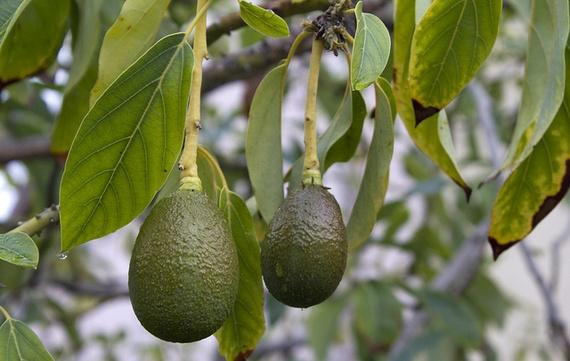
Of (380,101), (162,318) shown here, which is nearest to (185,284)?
(162,318)

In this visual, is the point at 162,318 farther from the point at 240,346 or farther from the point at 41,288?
the point at 41,288

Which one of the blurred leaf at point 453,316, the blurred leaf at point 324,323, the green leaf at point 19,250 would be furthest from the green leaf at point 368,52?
the blurred leaf at point 324,323

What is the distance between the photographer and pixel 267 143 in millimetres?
1036

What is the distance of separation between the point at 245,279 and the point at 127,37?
277 millimetres

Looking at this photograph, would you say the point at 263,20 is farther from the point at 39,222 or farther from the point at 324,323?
the point at 324,323

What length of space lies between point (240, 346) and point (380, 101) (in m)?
0.29

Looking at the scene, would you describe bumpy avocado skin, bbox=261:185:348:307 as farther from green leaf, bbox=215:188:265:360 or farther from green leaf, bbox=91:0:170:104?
green leaf, bbox=91:0:170:104

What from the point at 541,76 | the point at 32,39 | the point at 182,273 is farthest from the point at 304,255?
the point at 32,39

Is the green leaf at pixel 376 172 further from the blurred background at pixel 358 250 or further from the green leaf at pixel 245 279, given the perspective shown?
the blurred background at pixel 358 250

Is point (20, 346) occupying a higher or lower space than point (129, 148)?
lower

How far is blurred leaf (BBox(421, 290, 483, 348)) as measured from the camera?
2275 mm

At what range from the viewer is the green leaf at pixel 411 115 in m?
0.99

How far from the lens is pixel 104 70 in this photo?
0.97 m

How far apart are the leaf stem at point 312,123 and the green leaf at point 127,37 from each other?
182 mm
